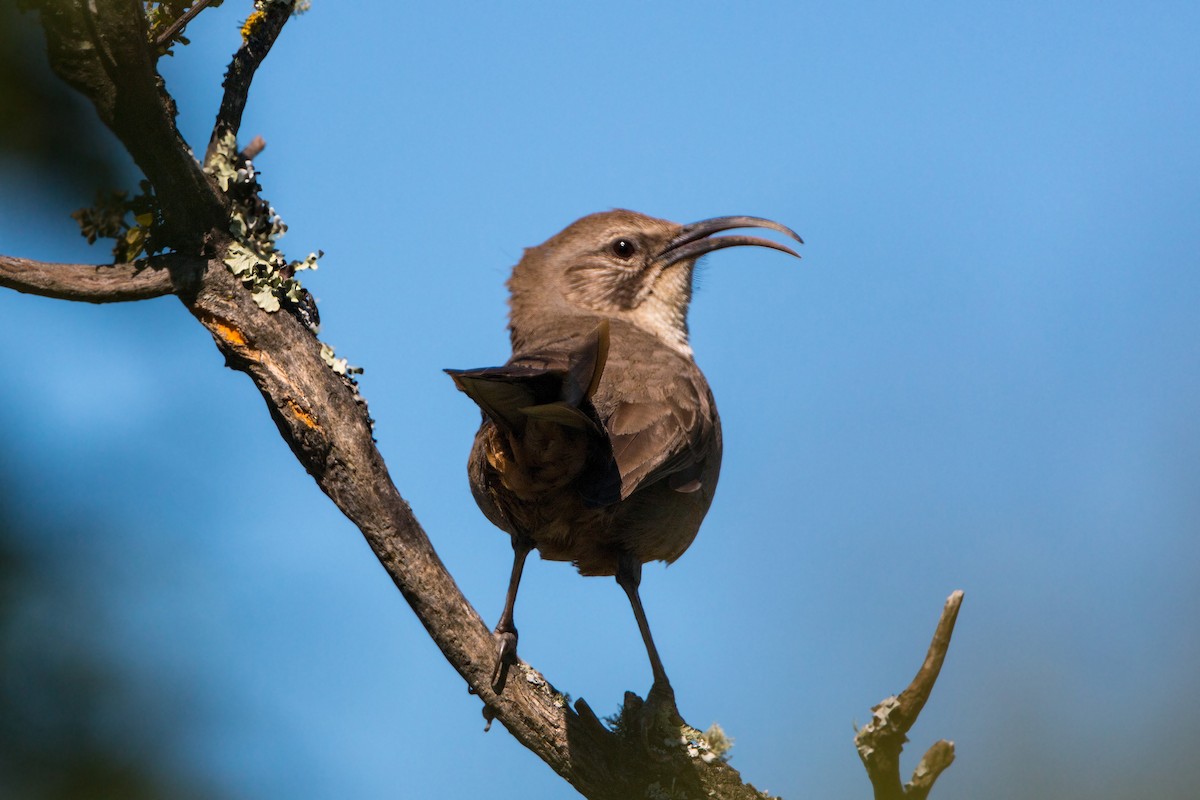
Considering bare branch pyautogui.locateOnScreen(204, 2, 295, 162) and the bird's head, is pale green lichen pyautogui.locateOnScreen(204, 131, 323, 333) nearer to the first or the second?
bare branch pyautogui.locateOnScreen(204, 2, 295, 162)

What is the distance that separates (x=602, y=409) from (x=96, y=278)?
1.93m

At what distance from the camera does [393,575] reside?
11.9 ft

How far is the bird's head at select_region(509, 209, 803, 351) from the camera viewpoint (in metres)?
6.11

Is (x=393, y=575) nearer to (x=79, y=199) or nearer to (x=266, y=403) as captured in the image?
(x=266, y=403)

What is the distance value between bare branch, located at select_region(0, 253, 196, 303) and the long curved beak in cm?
317

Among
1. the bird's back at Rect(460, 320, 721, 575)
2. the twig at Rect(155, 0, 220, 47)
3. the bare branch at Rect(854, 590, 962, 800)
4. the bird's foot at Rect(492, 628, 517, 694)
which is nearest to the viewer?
the bare branch at Rect(854, 590, 962, 800)

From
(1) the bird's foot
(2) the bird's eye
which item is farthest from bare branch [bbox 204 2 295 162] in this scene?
(2) the bird's eye

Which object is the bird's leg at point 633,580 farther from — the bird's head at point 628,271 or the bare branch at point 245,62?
the bare branch at point 245,62

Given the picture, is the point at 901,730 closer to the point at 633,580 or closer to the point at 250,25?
the point at 633,580

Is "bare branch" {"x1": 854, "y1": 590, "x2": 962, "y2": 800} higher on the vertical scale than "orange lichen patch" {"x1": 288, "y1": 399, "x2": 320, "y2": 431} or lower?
lower

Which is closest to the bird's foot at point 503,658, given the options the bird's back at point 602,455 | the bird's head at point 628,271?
the bird's back at point 602,455

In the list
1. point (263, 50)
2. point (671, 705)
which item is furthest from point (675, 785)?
point (263, 50)

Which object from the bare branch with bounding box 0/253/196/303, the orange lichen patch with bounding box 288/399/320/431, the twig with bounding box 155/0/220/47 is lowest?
the orange lichen patch with bounding box 288/399/320/431

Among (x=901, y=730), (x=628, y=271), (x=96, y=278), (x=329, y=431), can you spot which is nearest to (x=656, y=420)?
(x=329, y=431)
